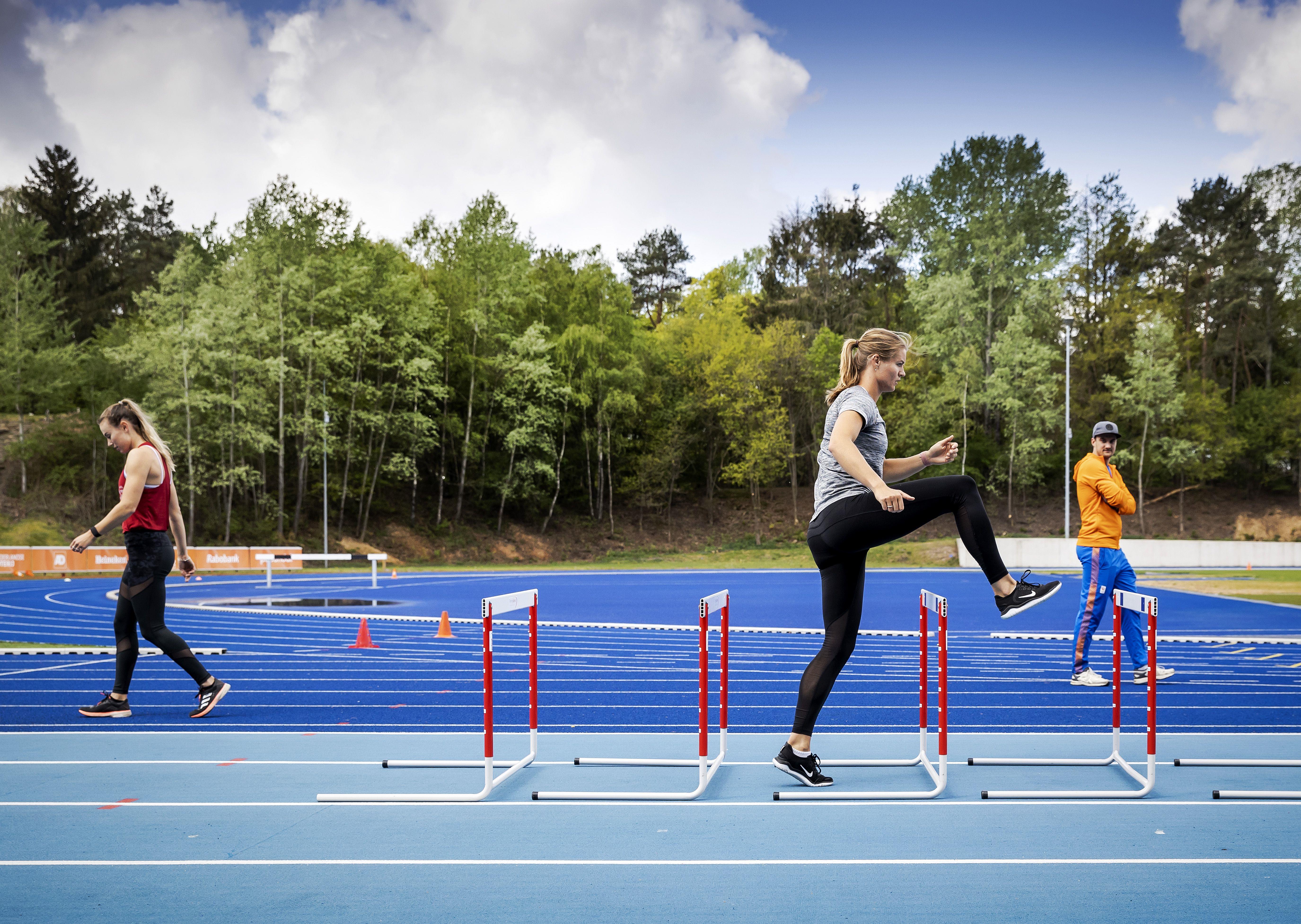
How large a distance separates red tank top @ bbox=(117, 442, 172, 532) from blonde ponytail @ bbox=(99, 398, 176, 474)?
0.13 ft

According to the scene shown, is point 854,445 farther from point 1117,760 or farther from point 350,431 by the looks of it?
point 350,431

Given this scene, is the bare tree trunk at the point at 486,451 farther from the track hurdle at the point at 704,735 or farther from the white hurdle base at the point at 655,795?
the white hurdle base at the point at 655,795

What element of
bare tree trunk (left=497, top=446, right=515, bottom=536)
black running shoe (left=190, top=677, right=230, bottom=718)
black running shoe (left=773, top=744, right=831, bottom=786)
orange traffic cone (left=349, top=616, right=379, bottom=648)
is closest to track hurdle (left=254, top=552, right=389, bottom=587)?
orange traffic cone (left=349, top=616, right=379, bottom=648)

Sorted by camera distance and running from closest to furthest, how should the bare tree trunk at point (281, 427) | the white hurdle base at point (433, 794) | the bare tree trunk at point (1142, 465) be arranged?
the white hurdle base at point (433, 794), the bare tree trunk at point (281, 427), the bare tree trunk at point (1142, 465)

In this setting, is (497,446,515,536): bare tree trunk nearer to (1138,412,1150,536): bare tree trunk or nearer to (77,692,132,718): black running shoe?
(1138,412,1150,536): bare tree trunk

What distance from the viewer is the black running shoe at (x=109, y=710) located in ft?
21.0

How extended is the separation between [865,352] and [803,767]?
6.95 ft

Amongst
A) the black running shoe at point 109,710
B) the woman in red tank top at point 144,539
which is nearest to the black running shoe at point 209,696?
the woman in red tank top at point 144,539

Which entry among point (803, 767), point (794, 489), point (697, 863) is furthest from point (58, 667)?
point (794, 489)

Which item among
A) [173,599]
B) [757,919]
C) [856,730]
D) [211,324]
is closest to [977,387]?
[211,324]

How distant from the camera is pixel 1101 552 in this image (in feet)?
24.9

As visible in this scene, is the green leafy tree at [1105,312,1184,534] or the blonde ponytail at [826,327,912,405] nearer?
the blonde ponytail at [826,327,912,405]

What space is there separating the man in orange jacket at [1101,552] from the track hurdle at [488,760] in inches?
194

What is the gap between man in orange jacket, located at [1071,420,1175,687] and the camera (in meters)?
7.43
